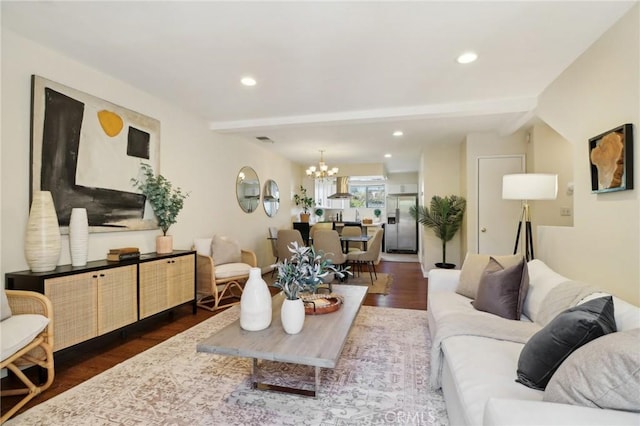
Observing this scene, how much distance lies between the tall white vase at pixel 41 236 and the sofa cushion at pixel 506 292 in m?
3.34

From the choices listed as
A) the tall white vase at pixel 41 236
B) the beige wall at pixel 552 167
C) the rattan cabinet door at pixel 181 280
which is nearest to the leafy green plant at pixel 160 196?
the rattan cabinet door at pixel 181 280

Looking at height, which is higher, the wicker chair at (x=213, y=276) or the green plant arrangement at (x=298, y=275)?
the green plant arrangement at (x=298, y=275)

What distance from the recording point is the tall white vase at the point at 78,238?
2.65 metres

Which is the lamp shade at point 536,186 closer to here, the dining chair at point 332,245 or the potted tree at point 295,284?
the potted tree at point 295,284

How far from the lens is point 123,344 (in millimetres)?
2889

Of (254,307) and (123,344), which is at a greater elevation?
(254,307)

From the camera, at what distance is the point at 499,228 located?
5.21 meters

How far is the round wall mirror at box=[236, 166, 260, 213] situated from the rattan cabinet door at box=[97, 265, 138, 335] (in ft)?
8.96

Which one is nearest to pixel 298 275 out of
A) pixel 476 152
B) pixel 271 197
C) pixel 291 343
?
pixel 291 343

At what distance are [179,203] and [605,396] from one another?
12.6ft

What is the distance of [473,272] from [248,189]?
4138 mm

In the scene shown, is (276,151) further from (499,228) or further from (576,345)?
(576,345)

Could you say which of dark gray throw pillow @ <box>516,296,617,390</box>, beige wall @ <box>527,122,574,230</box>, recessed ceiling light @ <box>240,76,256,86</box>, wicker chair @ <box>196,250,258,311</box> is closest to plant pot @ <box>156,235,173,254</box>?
wicker chair @ <box>196,250,258,311</box>

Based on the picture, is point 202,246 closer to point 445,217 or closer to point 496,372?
point 496,372
